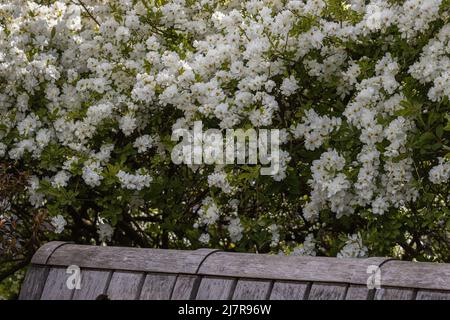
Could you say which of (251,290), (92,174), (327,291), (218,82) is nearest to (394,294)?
(327,291)

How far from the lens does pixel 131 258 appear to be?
110 inches

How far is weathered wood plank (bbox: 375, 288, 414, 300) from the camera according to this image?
223cm

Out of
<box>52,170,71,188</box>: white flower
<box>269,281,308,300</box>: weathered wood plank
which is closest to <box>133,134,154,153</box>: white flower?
<box>52,170,71,188</box>: white flower

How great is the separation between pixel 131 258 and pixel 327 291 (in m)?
0.68

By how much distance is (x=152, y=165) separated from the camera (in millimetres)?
4496

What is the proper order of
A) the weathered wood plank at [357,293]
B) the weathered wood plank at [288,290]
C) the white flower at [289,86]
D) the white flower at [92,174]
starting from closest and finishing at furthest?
the weathered wood plank at [357,293], the weathered wood plank at [288,290], the white flower at [289,86], the white flower at [92,174]

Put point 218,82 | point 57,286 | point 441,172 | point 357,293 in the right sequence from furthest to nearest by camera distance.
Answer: point 218,82
point 441,172
point 57,286
point 357,293

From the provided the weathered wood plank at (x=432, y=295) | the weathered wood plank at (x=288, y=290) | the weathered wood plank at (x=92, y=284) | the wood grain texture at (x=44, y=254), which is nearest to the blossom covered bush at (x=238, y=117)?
the wood grain texture at (x=44, y=254)

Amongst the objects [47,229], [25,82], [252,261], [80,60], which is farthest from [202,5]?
[252,261]

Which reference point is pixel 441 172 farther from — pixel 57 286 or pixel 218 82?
pixel 57 286

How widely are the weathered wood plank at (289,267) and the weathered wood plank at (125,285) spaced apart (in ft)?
0.69

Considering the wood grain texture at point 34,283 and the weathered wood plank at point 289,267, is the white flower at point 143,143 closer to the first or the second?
the wood grain texture at point 34,283

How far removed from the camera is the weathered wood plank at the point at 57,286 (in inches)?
111

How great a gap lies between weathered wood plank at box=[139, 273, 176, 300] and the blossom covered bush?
1.34 meters
